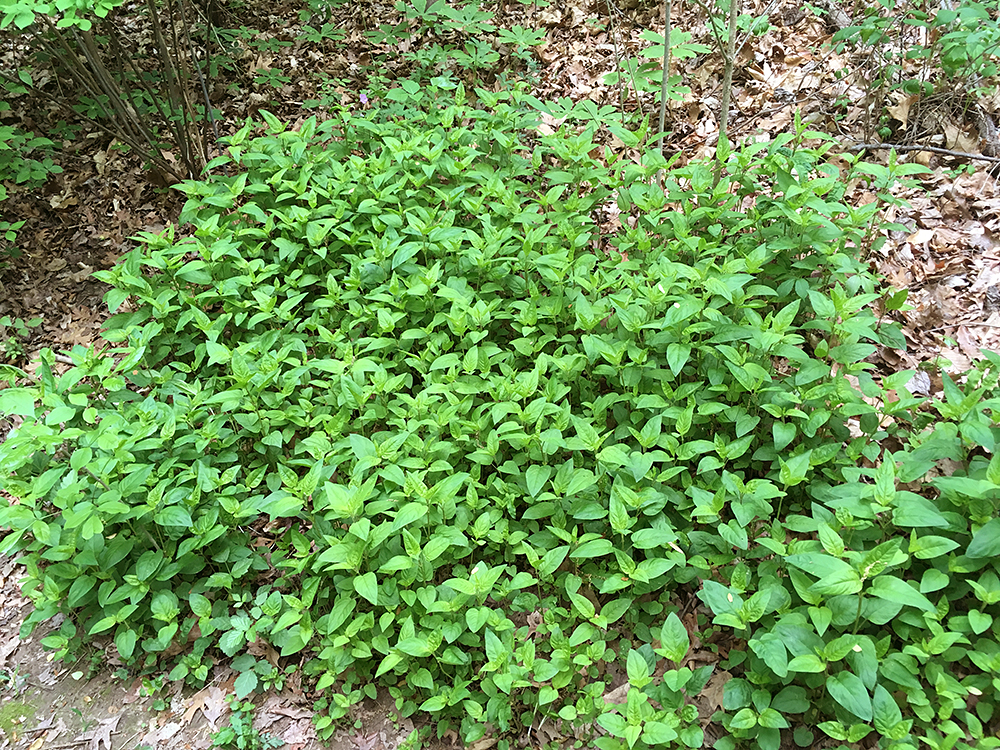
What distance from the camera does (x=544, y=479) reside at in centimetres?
297

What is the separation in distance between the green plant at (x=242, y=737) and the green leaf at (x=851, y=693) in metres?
2.23

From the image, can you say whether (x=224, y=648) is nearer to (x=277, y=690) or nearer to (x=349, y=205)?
(x=277, y=690)

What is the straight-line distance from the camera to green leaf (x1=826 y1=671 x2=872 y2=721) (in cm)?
216

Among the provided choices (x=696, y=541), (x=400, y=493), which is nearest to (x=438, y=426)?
(x=400, y=493)

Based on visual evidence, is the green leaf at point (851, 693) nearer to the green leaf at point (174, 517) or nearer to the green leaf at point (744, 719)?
the green leaf at point (744, 719)

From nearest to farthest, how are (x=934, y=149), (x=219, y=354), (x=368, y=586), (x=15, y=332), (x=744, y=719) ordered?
(x=744, y=719)
(x=368, y=586)
(x=219, y=354)
(x=934, y=149)
(x=15, y=332)

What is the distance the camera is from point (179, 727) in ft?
9.43

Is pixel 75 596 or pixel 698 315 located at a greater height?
pixel 698 315

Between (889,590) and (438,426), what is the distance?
1.97m

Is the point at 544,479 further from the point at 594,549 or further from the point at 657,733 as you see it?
the point at 657,733

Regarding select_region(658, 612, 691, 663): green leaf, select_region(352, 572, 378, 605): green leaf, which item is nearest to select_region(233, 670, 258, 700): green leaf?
select_region(352, 572, 378, 605): green leaf

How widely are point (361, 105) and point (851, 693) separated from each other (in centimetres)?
590

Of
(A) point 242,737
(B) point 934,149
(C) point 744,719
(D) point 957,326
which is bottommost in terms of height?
(A) point 242,737

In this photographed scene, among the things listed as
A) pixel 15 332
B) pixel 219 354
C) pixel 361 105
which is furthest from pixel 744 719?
pixel 361 105
